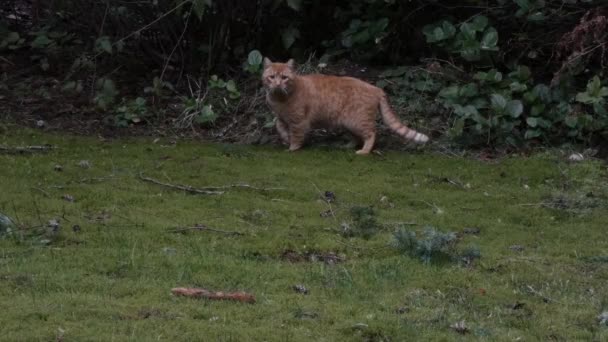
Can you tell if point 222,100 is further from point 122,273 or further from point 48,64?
point 122,273

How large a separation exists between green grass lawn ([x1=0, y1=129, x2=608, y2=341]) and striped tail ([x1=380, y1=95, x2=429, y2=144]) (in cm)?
20

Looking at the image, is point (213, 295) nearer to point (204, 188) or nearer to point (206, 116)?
point (204, 188)

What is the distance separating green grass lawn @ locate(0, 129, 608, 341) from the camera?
17.4 feet

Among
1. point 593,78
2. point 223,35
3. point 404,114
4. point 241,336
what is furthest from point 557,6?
point 241,336

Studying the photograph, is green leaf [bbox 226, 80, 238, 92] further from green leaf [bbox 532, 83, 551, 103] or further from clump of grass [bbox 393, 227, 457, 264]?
clump of grass [bbox 393, 227, 457, 264]

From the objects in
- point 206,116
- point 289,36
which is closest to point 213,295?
point 206,116

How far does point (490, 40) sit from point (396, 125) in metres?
1.78

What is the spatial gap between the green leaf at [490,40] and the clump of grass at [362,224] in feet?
13.6

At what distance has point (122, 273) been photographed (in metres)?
6.07

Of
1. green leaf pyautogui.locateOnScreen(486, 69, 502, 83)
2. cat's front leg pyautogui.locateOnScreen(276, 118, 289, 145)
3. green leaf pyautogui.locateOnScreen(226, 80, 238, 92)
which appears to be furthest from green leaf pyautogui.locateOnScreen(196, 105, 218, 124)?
green leaf pyautogui.locateOnScreen(486, 69, 502, 83)

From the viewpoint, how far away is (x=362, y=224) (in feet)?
24.8

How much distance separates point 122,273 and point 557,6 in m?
7.40

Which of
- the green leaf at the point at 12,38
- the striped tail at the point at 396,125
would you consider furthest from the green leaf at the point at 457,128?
the green leaf at the point at 12,38

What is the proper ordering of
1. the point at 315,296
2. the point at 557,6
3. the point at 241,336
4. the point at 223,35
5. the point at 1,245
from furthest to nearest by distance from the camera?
the point at 223,35 < the point at 557,6 < the point at 1,245 < the point at 315,296 < the point at 241,336
